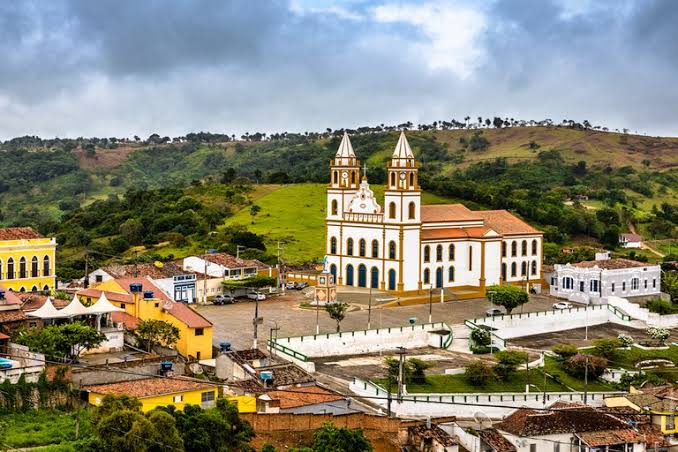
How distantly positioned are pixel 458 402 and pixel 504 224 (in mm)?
26472

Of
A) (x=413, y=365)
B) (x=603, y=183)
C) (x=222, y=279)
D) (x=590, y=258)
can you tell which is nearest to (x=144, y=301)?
(x=413, y=365)

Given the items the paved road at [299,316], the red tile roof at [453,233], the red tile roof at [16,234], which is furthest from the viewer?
the red tile roof at [453,233]

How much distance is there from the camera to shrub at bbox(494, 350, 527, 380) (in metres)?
37.8

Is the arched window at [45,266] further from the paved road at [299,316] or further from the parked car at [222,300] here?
the parked car at [222,300]

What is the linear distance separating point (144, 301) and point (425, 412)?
1164 centimetres

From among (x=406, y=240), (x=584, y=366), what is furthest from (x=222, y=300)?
(x=584, y=366)

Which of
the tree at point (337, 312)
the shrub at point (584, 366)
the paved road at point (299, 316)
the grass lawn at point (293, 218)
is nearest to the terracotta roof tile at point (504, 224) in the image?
the paved road at point (299, 316)

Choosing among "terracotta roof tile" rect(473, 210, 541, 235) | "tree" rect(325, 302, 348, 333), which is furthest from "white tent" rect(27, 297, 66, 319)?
"terracotta roof tile" rect(473, 210, 541, 235)

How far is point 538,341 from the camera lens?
4512 cm

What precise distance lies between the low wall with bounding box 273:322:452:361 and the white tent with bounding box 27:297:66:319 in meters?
9.05

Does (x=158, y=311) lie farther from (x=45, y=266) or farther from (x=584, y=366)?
(x=584, y=366)

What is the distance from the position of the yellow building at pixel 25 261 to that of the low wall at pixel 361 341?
12956mm

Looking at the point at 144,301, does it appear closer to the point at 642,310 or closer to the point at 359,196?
the point at 359,196

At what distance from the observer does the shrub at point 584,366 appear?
39031 mm
